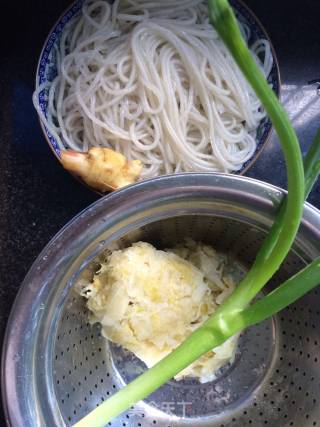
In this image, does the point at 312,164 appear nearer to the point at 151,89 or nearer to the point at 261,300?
the point at 261,300

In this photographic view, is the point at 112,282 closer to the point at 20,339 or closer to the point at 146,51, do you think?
the point at 20,339

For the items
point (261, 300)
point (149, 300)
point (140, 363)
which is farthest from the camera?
point (140, 363)

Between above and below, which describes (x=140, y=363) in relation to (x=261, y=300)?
below

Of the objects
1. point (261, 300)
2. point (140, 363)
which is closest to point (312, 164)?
point (261, 300)

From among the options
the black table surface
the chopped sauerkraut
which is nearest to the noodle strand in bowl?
the black table surface

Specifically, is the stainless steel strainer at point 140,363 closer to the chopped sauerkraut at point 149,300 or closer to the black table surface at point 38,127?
the chopped sauerkraut at point 149,300

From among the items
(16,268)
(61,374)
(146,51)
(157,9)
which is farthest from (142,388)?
A: (157,9)
